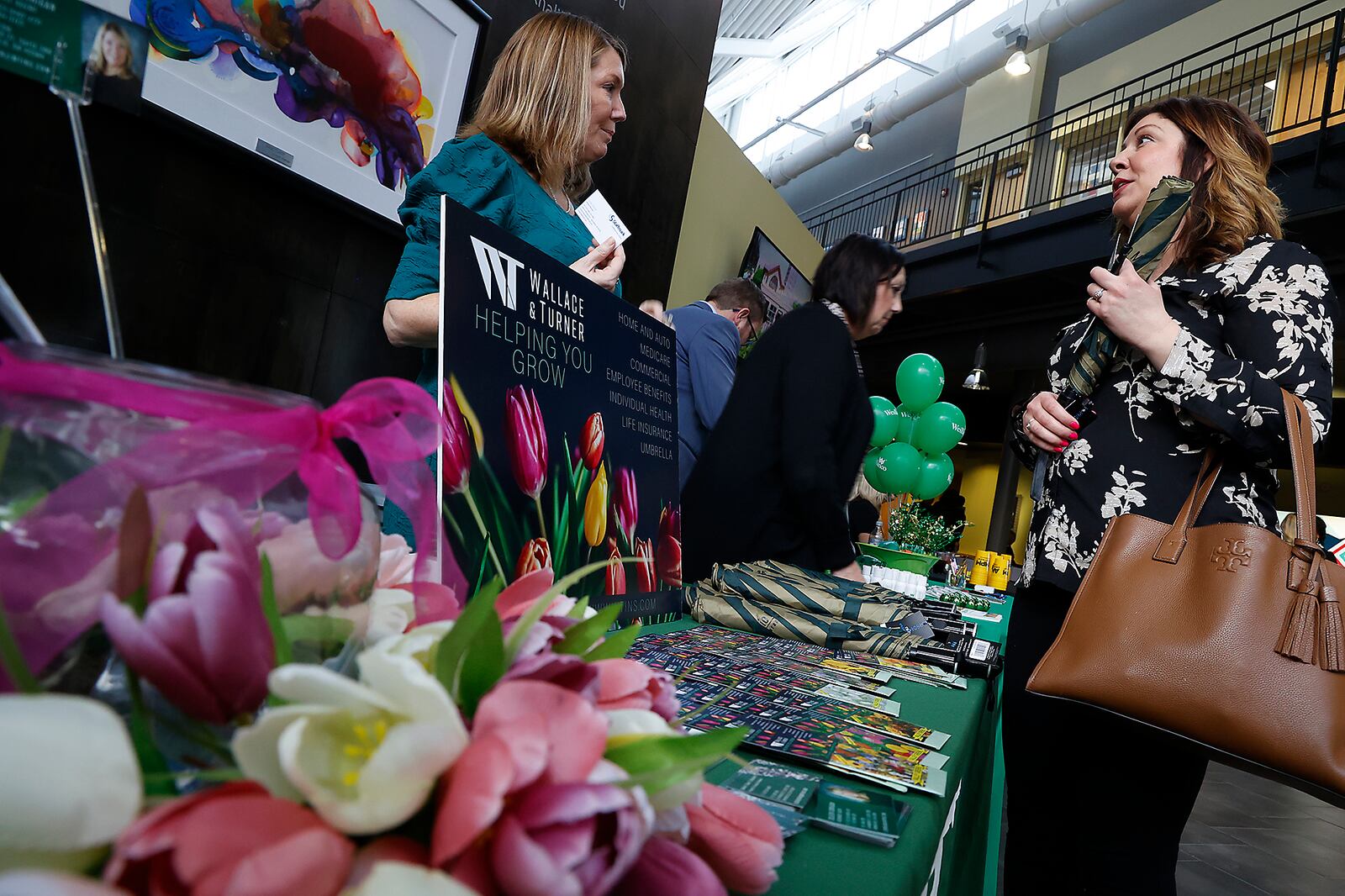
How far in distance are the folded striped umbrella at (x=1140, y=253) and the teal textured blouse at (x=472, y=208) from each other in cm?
85

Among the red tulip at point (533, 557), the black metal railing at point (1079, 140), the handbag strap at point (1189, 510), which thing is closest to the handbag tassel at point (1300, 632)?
the handbag strap at point (1189, 510)

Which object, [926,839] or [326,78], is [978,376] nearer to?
[326,78]

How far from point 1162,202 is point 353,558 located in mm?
1256

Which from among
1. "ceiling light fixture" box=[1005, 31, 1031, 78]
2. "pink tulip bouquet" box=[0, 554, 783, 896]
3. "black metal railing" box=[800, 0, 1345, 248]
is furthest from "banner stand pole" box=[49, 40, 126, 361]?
"ceiling light fixture" box=[1005, 31, 1031, 78]

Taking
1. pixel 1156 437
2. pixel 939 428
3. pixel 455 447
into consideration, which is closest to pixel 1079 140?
pixel 939 428

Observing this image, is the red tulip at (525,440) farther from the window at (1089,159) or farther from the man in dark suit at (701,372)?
the window at (1089,159)

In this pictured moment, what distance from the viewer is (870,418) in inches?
69.3

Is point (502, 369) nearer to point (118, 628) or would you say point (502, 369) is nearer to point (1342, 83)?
point (118, 628)

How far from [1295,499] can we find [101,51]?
1.27 metres

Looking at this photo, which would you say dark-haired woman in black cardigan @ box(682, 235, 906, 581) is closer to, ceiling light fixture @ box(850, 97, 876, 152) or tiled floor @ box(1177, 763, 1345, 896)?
tiled floor @ box(1177, 763, 1345, 896)

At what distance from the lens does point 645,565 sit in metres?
1.02

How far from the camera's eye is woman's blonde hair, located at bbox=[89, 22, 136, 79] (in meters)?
0.32

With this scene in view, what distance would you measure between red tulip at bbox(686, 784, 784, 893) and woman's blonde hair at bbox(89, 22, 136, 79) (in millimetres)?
387

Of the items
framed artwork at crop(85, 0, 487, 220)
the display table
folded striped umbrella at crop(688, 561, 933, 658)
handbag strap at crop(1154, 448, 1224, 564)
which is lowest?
the display table
